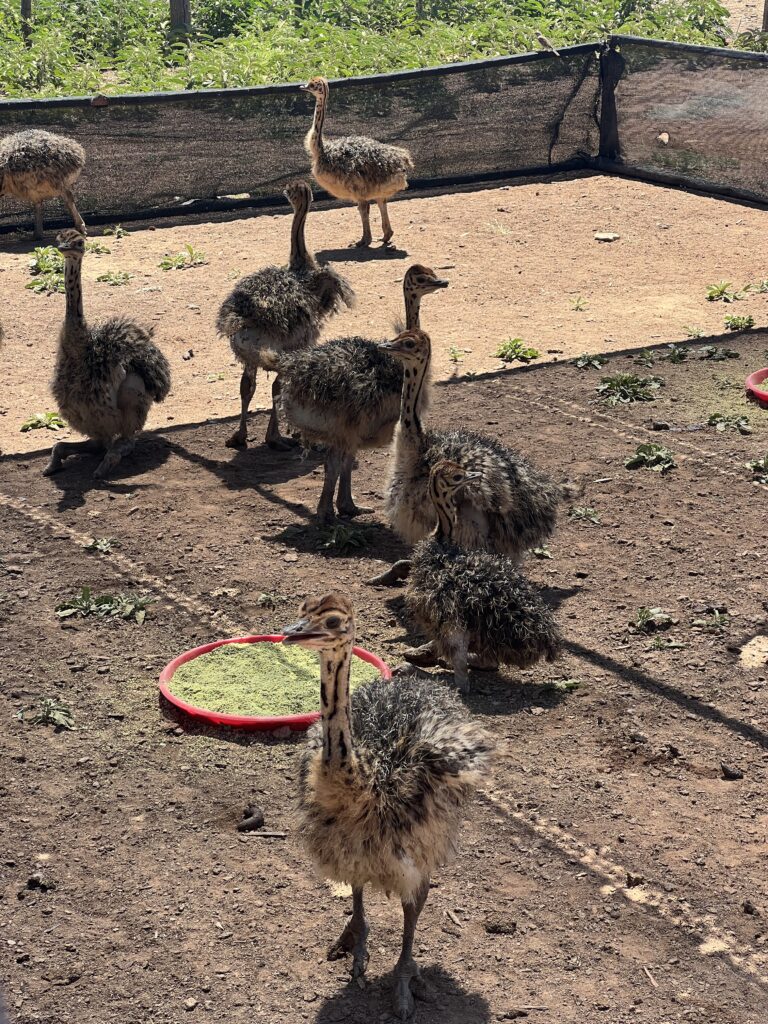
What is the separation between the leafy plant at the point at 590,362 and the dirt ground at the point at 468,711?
1.09ft

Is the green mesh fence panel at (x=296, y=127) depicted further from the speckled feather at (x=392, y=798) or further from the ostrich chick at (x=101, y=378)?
the speckled feather at (x=392, y=798)

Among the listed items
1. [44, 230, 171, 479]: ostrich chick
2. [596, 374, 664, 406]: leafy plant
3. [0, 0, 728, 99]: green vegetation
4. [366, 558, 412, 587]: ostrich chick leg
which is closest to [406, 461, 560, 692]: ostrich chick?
[366, 558, 412, 587]: ostrich chick leg

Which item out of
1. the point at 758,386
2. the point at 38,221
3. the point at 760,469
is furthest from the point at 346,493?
the point at 38,221

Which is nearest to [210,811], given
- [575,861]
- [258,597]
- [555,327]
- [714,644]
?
[575,861]

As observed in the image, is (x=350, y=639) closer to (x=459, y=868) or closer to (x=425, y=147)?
(x=459, y=868)

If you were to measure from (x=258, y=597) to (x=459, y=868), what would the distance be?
2.87 metres

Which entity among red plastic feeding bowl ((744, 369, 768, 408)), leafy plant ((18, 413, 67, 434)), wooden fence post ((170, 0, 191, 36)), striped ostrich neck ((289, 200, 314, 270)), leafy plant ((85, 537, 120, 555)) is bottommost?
leafy plant ((18, 413, 67, 434))

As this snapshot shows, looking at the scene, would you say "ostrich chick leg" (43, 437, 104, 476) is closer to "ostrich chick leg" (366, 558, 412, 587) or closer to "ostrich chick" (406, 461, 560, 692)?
"ostrich chick leg" (366, 558, 412, 587)

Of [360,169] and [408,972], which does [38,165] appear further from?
[408,972]

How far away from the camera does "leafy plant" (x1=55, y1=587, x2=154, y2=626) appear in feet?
27.9

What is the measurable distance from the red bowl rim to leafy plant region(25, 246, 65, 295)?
7.07 metres

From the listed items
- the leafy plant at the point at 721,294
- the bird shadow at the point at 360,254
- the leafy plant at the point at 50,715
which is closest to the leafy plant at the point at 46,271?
the bird shadow at the point at 360,254

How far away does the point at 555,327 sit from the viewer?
45.3 feet

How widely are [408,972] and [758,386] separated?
24.8ft
